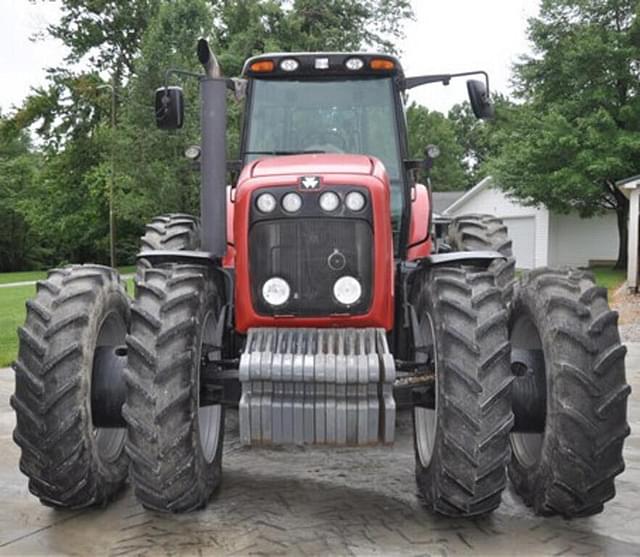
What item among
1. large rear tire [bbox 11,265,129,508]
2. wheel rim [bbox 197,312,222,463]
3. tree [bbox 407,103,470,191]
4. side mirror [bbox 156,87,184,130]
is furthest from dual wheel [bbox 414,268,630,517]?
tree [bbox 407,103,470,191]

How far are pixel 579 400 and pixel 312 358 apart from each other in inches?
50.2

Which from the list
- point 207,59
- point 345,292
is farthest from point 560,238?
point 207,59

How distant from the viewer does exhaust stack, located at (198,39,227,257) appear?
388 cm

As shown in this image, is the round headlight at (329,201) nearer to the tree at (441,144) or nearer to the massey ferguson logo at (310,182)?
the massey ferguson logo at (310,182)

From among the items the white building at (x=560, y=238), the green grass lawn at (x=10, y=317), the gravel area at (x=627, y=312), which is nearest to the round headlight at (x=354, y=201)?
the green grass lawn at (x=10, y=317)

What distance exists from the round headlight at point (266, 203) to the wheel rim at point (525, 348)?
1542 mm

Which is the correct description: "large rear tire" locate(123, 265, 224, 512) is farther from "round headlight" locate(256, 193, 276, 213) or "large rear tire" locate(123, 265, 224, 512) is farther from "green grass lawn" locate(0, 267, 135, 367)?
"green grass lawn" locate(0, 267, 135, 367)

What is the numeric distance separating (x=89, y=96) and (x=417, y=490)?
28.8 meters

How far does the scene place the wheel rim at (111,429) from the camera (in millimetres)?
4332

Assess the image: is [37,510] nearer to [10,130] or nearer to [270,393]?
[270,393]

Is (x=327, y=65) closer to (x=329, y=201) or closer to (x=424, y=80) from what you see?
(x=424, y=80)

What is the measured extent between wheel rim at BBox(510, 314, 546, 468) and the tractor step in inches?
44.2

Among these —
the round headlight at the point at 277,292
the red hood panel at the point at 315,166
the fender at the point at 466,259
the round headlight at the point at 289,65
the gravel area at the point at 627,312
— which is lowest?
the gravel area at the point at 627,312

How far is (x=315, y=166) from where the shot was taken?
4.03 metres
